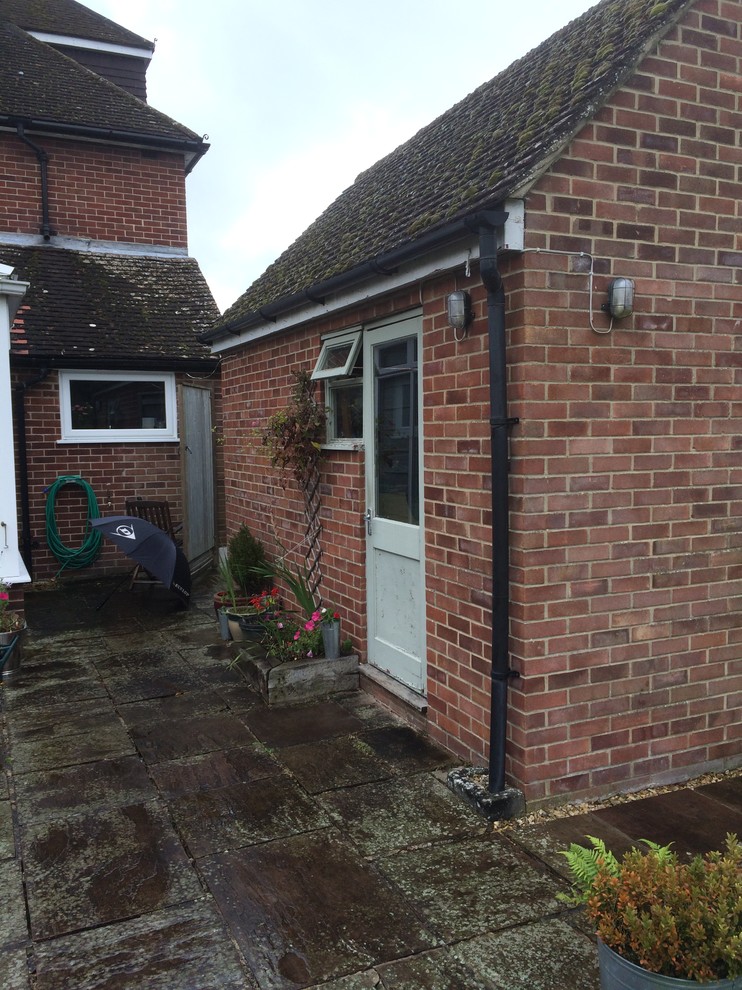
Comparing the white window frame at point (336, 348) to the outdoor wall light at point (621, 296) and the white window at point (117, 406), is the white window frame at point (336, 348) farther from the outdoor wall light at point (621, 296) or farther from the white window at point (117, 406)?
the white window at point (117, 406)

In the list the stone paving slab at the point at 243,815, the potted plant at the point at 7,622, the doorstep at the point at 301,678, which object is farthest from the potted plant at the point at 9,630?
the stone paving slab at the point at 243,815

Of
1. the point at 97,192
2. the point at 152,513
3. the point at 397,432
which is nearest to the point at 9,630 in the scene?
the point at 397,432

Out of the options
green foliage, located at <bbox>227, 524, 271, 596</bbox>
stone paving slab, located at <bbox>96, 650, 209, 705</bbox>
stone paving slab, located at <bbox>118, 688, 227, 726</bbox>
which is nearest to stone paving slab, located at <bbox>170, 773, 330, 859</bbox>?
stone paving slab, located at <bbox>118, 688, 227, 726</bbox>

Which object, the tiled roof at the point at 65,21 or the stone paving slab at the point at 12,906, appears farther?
the tiled roof at the point at 65,21

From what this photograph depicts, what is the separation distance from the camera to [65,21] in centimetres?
1365

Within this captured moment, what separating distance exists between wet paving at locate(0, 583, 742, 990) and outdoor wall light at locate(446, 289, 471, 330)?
243 centimetres

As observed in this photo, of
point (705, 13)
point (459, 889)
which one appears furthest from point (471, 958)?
point (705, 13)

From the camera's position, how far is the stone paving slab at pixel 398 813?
3600 millimetres

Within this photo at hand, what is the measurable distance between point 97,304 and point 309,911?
31.9ft

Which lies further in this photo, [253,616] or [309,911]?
[253,616]

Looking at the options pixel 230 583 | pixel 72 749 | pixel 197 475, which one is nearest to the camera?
pixel 72 749

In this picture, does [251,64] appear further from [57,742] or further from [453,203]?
[57,742]

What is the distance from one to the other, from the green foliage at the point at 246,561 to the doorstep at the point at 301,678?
1.62m

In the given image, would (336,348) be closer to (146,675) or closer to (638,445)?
(638,445)
